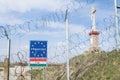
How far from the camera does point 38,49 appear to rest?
42.5ft

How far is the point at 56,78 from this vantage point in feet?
60.3

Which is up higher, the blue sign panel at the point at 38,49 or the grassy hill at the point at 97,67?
the blue sign panel at the point at 38,49

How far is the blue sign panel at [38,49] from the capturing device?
12.9 metres

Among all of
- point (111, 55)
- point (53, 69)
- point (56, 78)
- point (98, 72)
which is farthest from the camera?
point (53, 69)

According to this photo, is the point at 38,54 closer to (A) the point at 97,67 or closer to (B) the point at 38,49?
(B) the point at 38,49

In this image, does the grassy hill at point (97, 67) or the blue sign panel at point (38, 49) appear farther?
the grassy hill at point (97, 67)

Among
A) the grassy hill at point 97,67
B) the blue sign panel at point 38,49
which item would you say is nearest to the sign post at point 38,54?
the blue sign panel at point 38,49

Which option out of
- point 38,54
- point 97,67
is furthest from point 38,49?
point 97,67

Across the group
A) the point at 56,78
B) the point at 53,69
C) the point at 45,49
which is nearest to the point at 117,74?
the point at 45,49

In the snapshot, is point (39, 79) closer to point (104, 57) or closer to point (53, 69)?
point (53, 69)

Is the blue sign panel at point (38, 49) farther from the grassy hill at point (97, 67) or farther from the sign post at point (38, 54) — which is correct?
the grassy hill at point (97, 67)

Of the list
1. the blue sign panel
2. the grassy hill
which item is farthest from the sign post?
the grassy hill

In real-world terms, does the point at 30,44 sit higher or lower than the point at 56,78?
higher

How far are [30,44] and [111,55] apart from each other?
456 centimetres
